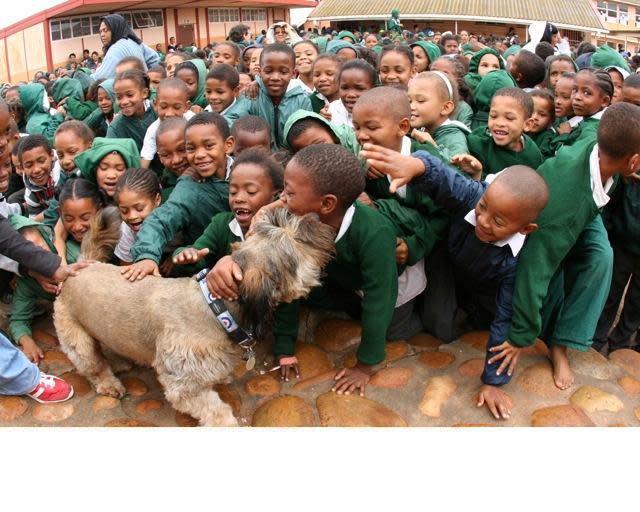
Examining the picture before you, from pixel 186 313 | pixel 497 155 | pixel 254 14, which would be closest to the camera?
pixel 186 313

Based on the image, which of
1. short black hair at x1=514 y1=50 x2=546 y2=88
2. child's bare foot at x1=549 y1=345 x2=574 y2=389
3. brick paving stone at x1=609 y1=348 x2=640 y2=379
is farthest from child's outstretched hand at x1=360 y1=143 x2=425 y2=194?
short black hair at x1=514 y1=50 x2=546 y2=88

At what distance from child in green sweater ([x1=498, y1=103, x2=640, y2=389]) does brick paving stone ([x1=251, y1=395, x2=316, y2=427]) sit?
1.02m

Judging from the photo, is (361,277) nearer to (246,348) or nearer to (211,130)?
(246,348)

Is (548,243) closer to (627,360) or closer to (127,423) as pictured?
(627,360)

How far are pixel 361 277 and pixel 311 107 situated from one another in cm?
240

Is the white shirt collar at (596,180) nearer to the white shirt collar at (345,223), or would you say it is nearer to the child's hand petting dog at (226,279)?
the white shirt collar at (345,223)

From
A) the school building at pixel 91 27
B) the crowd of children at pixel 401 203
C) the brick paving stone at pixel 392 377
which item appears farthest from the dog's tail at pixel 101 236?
the school building at pixel 91 27

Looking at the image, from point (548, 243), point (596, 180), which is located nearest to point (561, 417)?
point (548, 243)

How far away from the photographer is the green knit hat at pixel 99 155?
3.65 metres

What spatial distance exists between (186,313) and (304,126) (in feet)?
4.27

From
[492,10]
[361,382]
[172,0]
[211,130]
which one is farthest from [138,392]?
[492,10]

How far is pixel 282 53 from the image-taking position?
189 inches

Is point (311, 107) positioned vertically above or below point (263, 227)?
above

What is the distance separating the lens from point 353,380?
2900 mm
